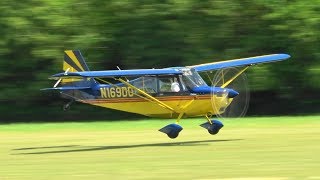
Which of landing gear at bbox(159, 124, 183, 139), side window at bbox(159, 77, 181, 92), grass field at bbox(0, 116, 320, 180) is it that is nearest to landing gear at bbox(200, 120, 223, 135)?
grass field at bbox(0, 116, 320, 180)

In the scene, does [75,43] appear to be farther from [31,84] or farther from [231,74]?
[231,74]

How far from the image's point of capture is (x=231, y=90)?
20.2 metres

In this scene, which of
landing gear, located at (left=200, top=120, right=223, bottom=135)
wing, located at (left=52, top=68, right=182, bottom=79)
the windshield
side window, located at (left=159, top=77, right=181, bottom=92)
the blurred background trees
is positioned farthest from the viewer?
the blurred background trees

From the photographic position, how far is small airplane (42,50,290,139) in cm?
Answer: 2016

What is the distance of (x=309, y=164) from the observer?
13734mm

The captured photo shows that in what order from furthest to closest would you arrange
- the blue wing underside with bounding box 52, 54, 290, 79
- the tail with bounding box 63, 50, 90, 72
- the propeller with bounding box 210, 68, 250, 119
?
the tail with bounding box 63, 50, 90, 72 < the propeller with bounding box 210, 68, 250, 119 < the blue wing underside with bounding box 52, 54, 290, 79

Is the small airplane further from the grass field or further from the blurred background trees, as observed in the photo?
the blurred background trees

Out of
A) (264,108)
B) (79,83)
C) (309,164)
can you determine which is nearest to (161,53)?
(264,108)

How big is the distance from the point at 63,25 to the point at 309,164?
23117 millimetres

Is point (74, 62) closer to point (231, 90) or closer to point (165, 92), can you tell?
point (165, 92)

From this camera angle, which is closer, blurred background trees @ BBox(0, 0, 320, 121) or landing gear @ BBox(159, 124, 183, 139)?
landing gear @ BBox(159, 124, 183, 139)

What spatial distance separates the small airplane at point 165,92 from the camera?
20.2 m

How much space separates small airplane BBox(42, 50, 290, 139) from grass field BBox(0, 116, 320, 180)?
2.90ft

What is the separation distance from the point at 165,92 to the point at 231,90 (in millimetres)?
1986
